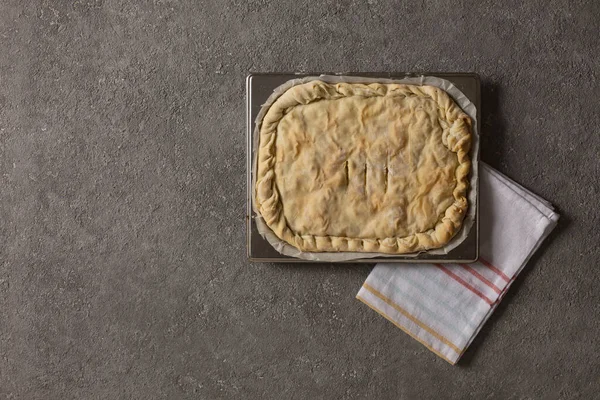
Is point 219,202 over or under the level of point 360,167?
under

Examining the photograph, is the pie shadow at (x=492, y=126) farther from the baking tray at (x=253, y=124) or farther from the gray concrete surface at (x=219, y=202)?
the baking tray at (x=253, y=124)

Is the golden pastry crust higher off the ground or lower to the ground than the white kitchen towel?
higher

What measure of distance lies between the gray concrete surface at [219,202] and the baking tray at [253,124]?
12 centimetres

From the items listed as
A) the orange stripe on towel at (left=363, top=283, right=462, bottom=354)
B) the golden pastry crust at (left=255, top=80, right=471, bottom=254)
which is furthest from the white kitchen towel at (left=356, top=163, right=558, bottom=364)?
the golden pastry crust at (left=255, top=80, right=471, bottom=254)

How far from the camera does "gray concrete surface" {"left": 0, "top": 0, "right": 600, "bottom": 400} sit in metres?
1.94

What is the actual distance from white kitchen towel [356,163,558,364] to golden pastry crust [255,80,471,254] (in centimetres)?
14

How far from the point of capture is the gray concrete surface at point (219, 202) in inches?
76.3

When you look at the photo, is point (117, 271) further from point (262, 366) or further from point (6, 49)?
point (6, 49)

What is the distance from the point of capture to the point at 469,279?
1.91 metres

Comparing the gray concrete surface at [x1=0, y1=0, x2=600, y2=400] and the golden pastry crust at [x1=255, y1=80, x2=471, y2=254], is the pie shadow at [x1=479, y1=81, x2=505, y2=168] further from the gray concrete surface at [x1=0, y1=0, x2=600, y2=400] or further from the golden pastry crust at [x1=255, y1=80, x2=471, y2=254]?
the golden pastry crust at [x1=255, y1=80, x2=471, y2=254]

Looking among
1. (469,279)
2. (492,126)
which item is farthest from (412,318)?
(492,126)

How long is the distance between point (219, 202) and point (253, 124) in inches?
11.8

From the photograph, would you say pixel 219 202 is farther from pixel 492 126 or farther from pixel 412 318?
pixel 492 126

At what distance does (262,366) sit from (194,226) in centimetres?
52
